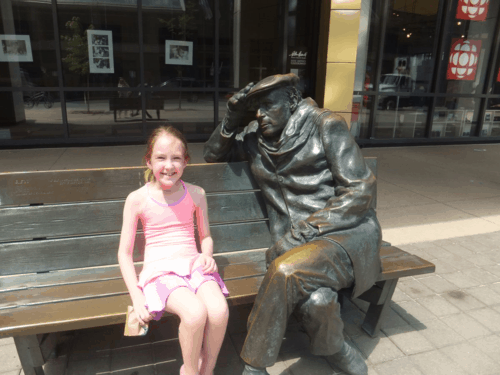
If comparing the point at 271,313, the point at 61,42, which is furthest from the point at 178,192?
the point at 61,42

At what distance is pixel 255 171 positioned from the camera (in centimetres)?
285

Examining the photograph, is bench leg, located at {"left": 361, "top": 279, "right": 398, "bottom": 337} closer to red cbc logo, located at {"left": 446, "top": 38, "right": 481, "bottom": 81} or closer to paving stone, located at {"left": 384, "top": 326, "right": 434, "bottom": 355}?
paving stone, located at {"left": 384, "top": 326, "right": 434, "bottom": 355}

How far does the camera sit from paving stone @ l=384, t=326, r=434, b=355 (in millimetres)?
2646

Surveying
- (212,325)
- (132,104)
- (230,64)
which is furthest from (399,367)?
(230,64)

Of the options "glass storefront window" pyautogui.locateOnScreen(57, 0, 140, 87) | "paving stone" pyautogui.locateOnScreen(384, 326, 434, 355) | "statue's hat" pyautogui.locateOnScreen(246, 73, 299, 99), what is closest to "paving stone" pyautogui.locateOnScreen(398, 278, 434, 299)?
"paving stone" pyautogui.locateOnScreen(384, 326, 434, 355)

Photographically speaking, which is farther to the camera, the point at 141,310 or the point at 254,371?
the point at 254,371

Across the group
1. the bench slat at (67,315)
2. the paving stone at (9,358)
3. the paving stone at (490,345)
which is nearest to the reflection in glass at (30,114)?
the paving stone at (9,358)

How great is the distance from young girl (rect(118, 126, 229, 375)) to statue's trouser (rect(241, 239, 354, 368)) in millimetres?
192

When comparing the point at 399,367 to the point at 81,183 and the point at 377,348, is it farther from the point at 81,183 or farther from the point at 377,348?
the point at 81,183

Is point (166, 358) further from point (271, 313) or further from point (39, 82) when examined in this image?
point (39, 82)

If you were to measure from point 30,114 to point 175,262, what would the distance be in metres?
8.12

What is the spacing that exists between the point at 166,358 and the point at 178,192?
103 centimetres

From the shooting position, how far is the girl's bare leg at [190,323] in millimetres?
1975

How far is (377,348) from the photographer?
2648mm
